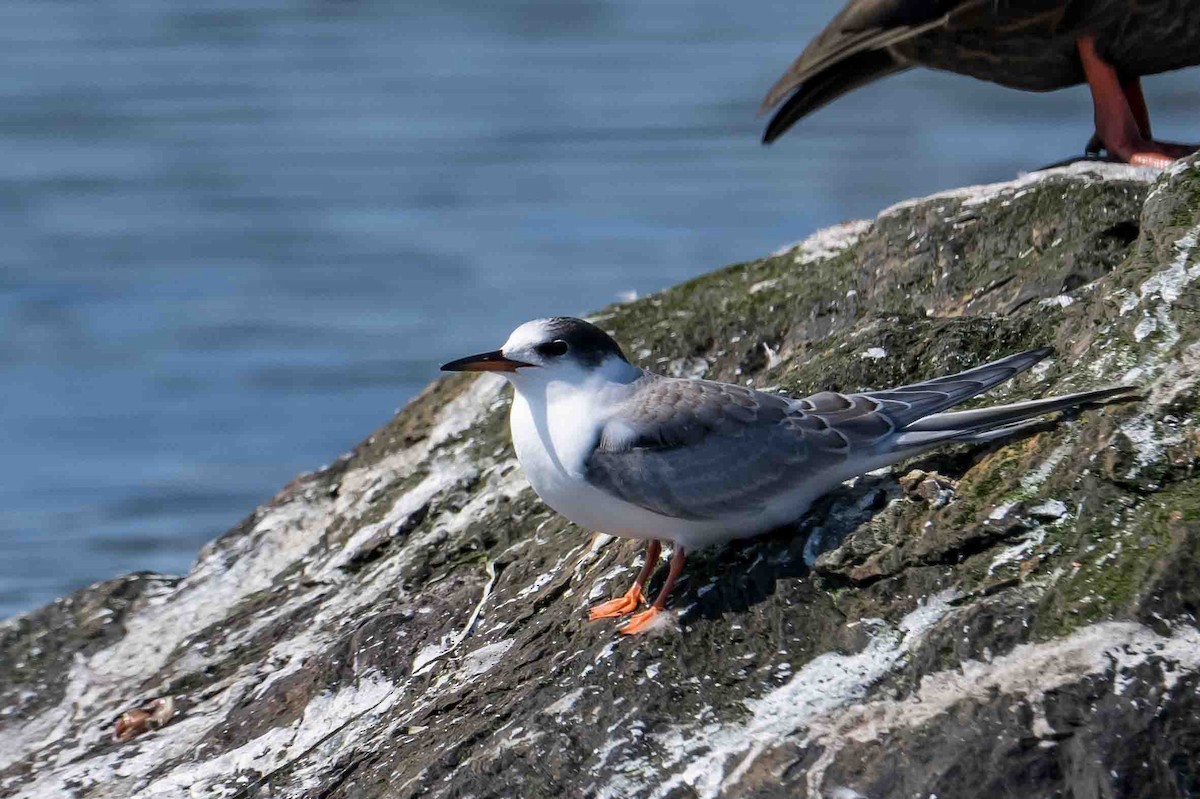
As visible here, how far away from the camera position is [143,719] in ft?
18.5

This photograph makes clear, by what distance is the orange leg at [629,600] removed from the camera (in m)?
4.71

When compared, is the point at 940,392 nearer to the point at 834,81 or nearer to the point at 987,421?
the point at 987,421

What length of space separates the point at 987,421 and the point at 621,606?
1.08 meters

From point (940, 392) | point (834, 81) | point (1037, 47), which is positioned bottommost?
point (940, 392)

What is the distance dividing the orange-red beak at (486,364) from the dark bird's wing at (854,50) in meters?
2.77

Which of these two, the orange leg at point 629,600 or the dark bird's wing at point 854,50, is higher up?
the dark bird's wing at point 854,50

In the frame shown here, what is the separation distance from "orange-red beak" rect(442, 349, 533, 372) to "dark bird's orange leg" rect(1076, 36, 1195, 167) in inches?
105

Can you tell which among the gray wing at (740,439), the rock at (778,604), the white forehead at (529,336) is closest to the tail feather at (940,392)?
the gray wing at (740,439)

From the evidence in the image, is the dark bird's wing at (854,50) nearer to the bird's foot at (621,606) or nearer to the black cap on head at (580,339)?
the black cap on head at (580,339)

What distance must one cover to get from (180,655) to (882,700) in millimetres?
2857

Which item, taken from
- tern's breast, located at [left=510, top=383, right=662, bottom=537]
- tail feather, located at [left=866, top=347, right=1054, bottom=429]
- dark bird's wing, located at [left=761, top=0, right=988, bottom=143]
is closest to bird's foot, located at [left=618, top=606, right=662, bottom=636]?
tern's breast, located at [left=510, top=383, right=662, bottom=537]

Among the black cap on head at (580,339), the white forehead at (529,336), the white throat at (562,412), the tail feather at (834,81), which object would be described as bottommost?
the white throat at (562,412)

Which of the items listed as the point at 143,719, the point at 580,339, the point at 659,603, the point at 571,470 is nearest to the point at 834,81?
the point at 580,339

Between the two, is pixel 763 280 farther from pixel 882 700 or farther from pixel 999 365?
pixel 882 700
